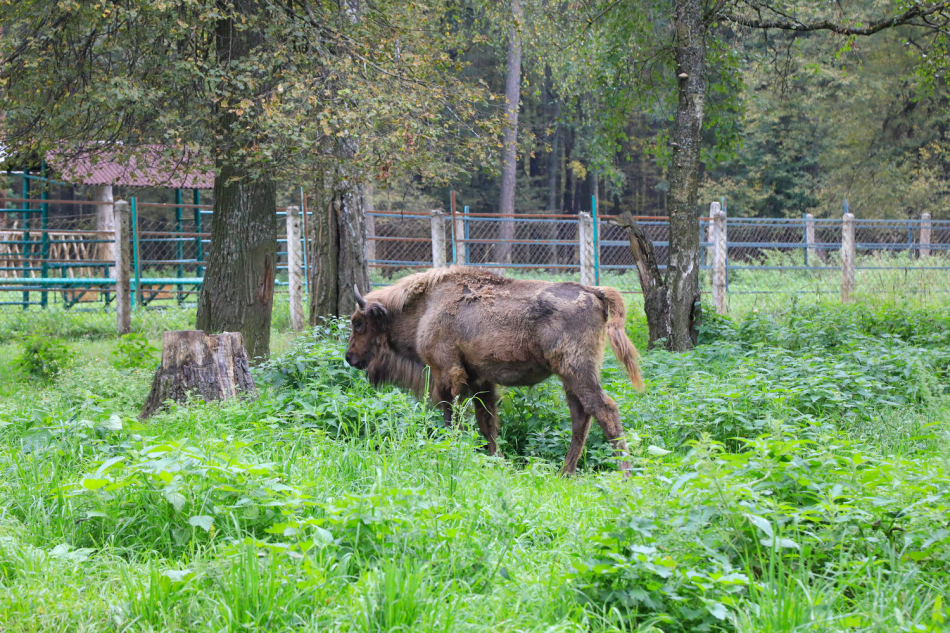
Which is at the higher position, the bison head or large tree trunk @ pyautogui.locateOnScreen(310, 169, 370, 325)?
large tree trunk @ pyautogui.locateOnScreen(310, 169, 370, 325)

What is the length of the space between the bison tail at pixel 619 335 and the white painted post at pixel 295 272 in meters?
8.10

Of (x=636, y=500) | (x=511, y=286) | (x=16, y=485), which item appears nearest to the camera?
(x=636, y=500)

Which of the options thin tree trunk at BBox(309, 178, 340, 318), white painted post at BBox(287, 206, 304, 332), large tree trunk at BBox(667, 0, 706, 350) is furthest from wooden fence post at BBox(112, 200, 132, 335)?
large tree trunk at BBox(667, 0, 706, 350)

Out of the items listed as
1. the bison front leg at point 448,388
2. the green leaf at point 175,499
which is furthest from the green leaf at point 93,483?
the bison front leg at point 448,388

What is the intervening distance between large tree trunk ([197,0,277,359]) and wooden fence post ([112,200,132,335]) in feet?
19.1

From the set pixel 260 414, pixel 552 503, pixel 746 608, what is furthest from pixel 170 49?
pixel 746 608

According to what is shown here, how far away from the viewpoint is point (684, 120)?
31.8 ft

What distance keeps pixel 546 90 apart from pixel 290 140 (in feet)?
115

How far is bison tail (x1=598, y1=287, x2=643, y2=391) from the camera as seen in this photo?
19.3ft

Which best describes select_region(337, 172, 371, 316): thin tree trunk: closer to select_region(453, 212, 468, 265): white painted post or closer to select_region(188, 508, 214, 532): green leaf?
select_region(453, 212, 468, 265): white painted post

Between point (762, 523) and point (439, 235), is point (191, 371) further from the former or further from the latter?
point (439, 235)

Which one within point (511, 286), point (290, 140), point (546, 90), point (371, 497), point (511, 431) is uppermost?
point (546, 90)

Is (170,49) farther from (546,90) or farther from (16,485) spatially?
(546,90)

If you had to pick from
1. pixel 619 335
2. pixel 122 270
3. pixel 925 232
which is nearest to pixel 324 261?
pixel 619 335
